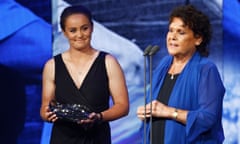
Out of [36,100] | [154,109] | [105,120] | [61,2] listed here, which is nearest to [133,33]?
[61,2]

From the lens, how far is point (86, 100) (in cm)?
265

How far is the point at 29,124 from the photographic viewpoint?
3883 millimetres

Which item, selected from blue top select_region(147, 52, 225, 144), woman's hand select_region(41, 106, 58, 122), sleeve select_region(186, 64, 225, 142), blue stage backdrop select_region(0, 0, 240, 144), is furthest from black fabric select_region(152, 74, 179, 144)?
blue stage backdrop select_region(0, 0, 240, 144)

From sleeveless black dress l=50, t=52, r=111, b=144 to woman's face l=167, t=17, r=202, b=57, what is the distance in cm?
47

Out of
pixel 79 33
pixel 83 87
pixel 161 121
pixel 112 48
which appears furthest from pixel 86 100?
pixel 112 48

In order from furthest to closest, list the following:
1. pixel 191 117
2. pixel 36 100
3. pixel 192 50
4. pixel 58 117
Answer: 1. pixel 36 100
2. pixel 58 117
3. pixel 192 50
4. pixel 191 117

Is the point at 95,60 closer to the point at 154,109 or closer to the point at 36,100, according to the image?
the point at 154,109

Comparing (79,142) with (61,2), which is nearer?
(79,142)

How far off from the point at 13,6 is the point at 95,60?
1423 mm

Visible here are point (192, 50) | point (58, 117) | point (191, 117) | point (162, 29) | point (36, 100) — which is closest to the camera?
point (191, 117)

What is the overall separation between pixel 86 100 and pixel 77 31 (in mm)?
358

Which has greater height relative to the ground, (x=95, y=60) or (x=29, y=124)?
(x=95, y=60)

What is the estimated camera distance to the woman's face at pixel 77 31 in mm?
2738

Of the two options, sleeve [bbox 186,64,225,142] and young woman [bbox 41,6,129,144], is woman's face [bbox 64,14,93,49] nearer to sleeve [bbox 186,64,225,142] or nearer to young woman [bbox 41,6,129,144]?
young woman [bbox 41,6,129,144]
